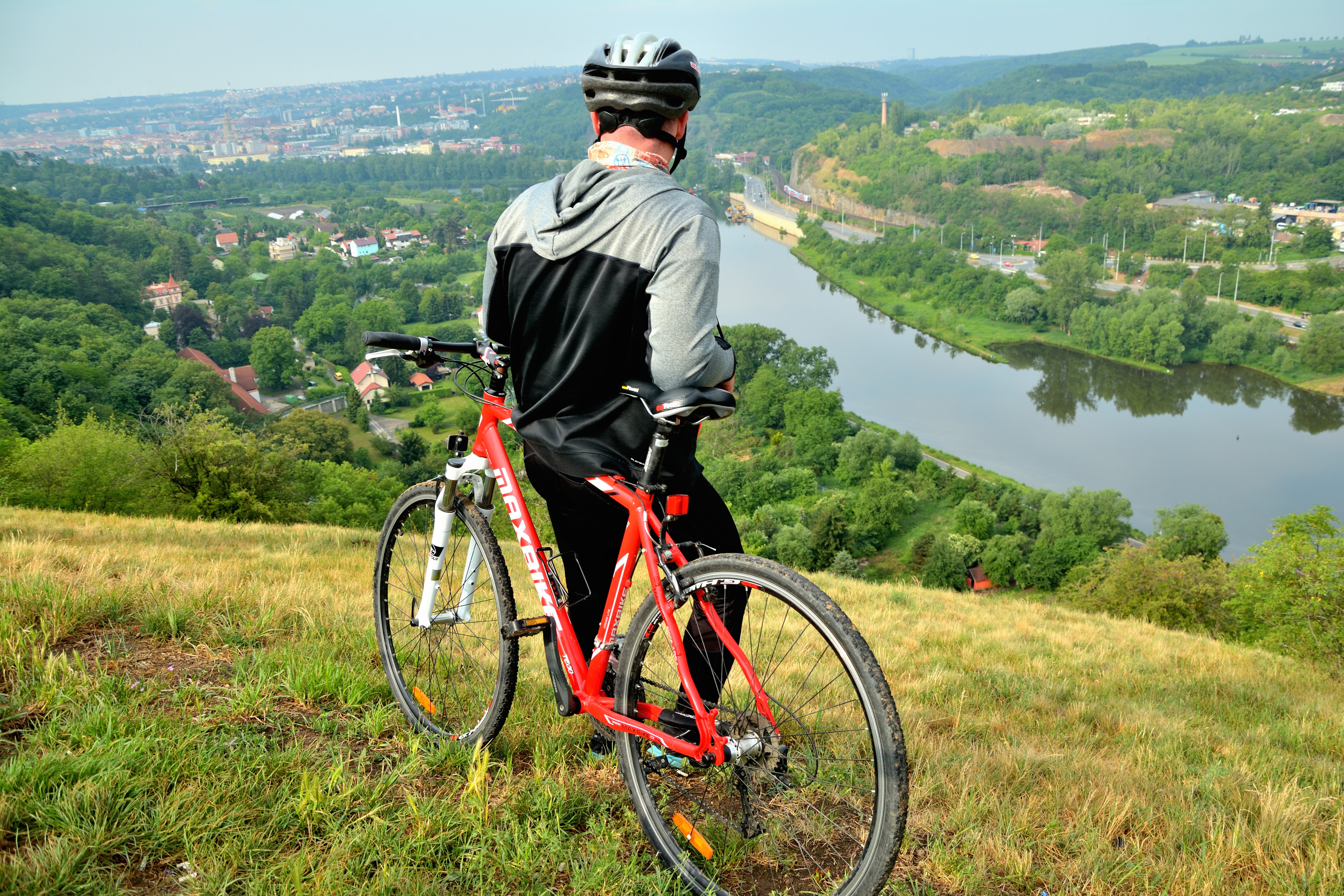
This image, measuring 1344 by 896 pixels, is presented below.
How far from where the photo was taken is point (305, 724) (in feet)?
7.69

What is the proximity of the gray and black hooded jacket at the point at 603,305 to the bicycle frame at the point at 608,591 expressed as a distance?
0.49 ft

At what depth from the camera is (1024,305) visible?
59781mm

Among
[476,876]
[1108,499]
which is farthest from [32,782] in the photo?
[1108,499]

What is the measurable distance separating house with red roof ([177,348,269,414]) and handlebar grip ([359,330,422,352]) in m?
47.5

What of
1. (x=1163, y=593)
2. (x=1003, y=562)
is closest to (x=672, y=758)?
(x=1163, y=593)

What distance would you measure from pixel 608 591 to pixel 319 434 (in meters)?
35.9

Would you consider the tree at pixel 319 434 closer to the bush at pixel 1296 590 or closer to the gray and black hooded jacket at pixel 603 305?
the bush at pixel 1296 590

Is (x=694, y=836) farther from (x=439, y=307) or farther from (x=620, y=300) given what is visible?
(x=439, y=307)

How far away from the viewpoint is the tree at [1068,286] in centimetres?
5928

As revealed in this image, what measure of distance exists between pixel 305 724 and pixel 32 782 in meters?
0.68

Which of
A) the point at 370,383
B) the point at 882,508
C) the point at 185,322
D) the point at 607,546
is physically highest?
the point at 607,546

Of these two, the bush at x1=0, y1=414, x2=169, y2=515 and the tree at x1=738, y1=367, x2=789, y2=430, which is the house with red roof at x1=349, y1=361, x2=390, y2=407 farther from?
the bush at x1=0, y1=414, x2=169, y2=515

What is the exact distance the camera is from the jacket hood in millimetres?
1802

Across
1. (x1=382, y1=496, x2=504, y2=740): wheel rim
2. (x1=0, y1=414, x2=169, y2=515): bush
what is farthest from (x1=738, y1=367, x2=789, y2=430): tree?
(x1=382, y1=496, x2=504, y2=740): wheel rim
